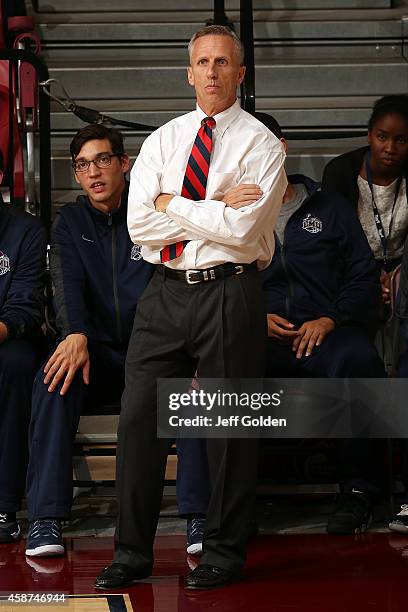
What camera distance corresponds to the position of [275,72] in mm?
4988

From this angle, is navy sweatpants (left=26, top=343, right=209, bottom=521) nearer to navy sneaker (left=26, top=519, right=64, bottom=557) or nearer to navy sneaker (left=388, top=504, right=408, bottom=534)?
navy sneaker (left=26, top=519, right=64, bottom=557)

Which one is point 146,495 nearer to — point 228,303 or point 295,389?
point 228,303

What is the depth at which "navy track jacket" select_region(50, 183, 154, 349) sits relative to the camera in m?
3.67

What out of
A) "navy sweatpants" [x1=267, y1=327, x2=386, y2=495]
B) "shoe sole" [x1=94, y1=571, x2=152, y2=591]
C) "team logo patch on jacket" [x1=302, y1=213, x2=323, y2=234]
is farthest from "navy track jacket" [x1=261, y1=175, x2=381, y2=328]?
"shoe sole" [x1=94, y1=571, x2=152, y2=591]

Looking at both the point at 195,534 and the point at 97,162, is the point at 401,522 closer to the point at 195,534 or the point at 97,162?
the point at 195,534

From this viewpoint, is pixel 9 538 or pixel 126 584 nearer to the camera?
pixel 126 584

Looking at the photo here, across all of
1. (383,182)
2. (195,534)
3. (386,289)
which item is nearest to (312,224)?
(386,289)

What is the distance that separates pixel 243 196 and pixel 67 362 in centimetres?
89

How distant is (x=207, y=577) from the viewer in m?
2.83

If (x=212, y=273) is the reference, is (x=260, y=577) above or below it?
below

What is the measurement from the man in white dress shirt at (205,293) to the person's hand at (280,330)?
0.67m

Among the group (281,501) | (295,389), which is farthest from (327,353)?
(281,501)

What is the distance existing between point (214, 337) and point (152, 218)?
13.0 inches

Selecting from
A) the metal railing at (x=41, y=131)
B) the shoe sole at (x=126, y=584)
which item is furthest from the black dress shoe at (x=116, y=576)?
the metal railing at (x=41, y=131)
